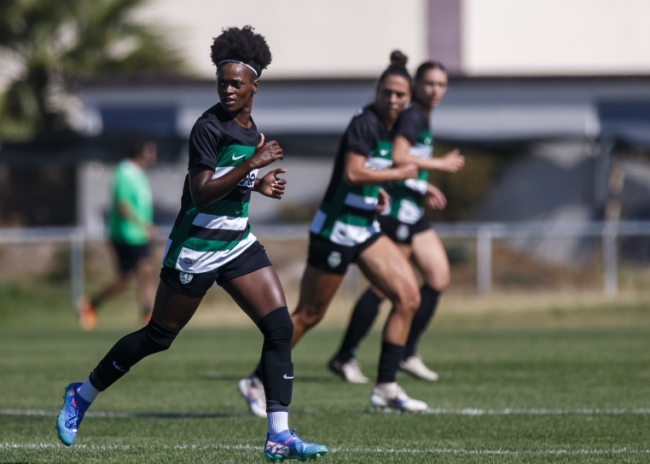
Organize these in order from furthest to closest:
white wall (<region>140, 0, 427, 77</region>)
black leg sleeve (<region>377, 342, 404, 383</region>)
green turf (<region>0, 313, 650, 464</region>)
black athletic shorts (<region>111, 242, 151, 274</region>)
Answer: white wall (<region>140, 0, 427, 77</region>), black athletic shorts (<region>111, 242, 151, 274</region>), black leg sleeve (<region>377, 342, 404, 383</region>), green turf (<region>0, 313, 650, 464</region>)

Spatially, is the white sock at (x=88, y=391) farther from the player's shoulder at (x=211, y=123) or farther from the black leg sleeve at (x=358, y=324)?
the black leg sleeve at (x=358, y=324)

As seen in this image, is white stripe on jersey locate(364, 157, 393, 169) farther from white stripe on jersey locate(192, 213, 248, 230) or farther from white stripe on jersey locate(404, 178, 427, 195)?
white stripe on jersey locate(192, 213, 248, 230)

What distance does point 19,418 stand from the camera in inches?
306

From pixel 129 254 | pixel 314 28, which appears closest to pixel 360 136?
pixel 129 254

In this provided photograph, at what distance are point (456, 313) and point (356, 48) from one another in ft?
49.9

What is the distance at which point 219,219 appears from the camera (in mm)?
5941

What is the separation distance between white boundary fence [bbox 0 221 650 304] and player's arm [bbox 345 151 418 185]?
12609 mm

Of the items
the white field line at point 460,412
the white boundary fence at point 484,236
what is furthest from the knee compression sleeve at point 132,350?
the white boundary fence at point 484,236

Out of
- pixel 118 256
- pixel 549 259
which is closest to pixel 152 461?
pixel 118 256

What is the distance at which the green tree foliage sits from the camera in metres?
26.4

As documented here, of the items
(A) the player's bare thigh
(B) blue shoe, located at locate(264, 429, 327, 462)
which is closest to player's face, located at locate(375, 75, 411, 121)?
(A) the player's bare thigh

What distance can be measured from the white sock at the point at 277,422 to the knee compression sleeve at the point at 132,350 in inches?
27.4

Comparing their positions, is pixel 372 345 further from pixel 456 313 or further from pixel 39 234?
pixel 39 234

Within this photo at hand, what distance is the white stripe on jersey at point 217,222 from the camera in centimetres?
593
